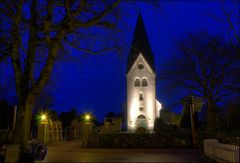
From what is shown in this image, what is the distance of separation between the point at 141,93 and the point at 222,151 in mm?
50393

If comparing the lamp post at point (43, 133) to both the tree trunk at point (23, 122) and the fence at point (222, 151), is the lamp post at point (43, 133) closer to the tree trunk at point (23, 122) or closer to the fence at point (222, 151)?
the tree trunk at point (23, 122)

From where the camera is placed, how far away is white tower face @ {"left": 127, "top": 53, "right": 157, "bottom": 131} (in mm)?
61500

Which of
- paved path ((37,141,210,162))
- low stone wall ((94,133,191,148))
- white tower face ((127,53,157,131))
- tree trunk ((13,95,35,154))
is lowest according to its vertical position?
paved path ((37,141,210,162))

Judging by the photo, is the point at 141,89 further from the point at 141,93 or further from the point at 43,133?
the point at 43,133

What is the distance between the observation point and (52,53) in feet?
41.8

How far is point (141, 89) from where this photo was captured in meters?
63.0

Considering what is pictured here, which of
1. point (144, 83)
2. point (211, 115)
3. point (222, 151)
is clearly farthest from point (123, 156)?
point (144, 83)

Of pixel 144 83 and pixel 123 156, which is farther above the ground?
pixel 144 83

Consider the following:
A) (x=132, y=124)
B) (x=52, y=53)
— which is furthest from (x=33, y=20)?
(x=132, y=124)

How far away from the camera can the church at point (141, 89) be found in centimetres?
6144

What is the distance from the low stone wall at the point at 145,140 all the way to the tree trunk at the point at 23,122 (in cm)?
1167

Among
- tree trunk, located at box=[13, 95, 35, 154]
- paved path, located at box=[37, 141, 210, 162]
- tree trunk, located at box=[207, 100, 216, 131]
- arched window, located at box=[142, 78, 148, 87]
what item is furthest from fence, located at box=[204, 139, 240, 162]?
arched window, located at box=[142, 78, 148, 87]

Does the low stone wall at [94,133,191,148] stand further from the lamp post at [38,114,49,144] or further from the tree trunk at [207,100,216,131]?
the tree trunk at [207,100,216,131]

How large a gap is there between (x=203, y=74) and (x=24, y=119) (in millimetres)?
20547
